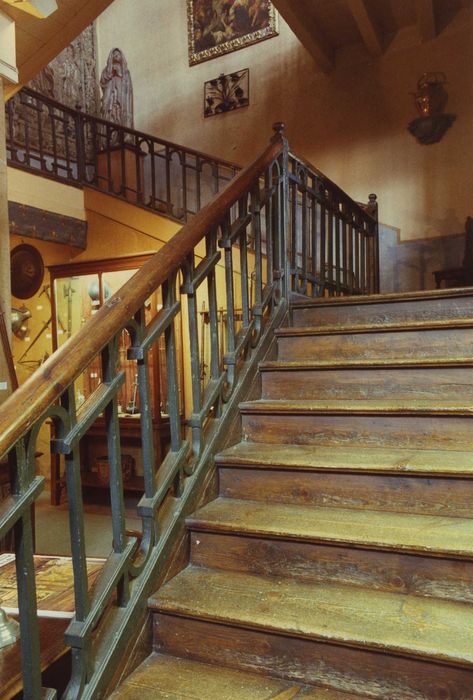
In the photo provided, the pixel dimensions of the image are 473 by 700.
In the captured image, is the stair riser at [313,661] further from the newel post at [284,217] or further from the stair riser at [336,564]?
the newel post at [284,217]

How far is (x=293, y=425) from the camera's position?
2010 millimetres

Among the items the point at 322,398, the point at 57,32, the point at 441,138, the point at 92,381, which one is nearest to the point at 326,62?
the point at 441,138

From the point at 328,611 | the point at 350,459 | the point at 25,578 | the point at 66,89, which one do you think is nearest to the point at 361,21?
the point at 66,89

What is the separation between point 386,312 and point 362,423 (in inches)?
33.1

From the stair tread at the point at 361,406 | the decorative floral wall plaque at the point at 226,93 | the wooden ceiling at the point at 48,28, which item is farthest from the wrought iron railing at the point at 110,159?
the stair tread at the point at 361,406

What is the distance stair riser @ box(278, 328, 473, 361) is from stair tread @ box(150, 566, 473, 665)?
1.05 meters

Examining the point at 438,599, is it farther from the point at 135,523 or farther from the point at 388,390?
the point at 135,523

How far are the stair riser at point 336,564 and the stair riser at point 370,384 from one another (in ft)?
2.41

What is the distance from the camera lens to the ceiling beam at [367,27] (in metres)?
5.00

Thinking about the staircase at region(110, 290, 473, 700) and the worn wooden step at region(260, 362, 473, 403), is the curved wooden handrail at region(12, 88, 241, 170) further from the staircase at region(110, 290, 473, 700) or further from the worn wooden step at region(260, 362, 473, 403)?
the staircase at region(110, 290, 473, 700)

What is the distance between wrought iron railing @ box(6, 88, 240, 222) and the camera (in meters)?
5.47

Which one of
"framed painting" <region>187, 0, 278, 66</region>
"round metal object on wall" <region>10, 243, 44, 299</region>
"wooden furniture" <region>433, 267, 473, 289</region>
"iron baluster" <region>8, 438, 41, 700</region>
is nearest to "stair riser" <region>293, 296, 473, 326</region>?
"iron baluster" <region>8, 438, 41, 700</region>

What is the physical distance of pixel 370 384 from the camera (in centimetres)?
210

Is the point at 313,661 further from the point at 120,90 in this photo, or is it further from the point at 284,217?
the point at 120,90
